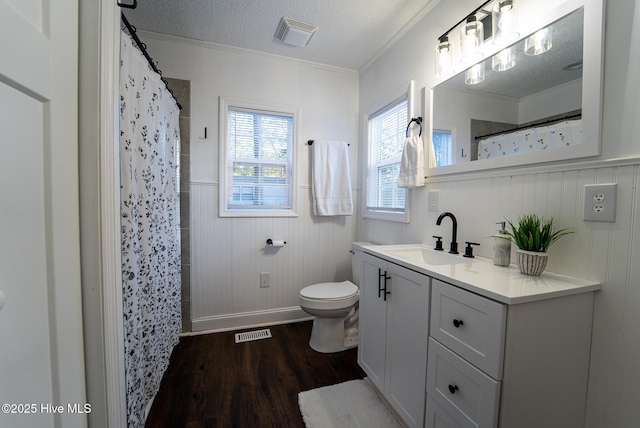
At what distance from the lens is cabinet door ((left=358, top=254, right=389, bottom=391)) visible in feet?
4.51

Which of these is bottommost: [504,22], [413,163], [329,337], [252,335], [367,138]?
[252,335]

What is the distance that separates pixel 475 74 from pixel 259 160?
1.73 meters

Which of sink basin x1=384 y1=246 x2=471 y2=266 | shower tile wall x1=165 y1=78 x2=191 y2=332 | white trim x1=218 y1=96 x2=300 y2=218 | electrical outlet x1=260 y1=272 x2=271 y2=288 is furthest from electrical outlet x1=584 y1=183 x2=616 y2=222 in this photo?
shower tile wall x1=165 y1=78 x2=191 y2=332

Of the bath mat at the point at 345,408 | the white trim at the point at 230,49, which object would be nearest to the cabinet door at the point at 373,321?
the bath mat at the point at 345,408

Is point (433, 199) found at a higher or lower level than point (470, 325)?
higher

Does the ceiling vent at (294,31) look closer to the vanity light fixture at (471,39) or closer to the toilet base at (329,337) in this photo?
the vanity light fixture at (471,39)

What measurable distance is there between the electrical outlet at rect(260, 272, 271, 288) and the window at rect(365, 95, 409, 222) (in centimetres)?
111

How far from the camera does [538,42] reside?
1.08 m

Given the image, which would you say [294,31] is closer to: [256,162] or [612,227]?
[256,162]

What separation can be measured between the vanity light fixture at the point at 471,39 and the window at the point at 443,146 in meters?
0.39

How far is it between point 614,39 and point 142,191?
6.51ft

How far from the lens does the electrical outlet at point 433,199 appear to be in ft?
5.32

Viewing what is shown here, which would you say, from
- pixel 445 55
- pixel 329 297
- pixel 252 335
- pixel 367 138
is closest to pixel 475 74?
pixel 445 55

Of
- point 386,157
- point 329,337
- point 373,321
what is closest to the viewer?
point 373,321
